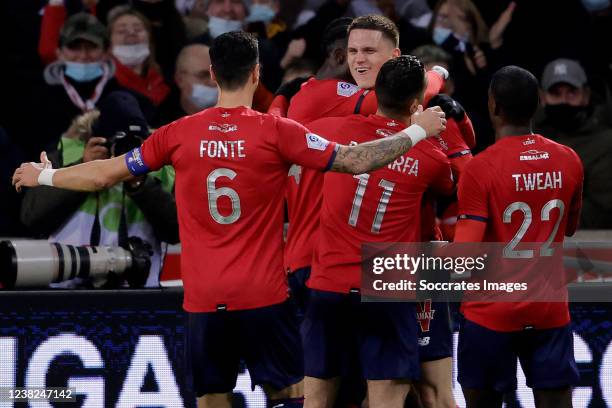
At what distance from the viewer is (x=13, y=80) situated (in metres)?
11.4

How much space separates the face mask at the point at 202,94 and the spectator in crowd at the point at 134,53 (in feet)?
0.77

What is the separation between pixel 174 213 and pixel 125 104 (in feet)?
2.47

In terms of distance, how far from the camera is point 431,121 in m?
6.39

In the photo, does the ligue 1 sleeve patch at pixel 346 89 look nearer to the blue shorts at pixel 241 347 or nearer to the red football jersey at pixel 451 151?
the red football jersey at pixel 451 151

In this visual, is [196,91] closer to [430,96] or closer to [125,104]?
[125,104]

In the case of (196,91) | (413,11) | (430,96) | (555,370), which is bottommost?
(555,370)

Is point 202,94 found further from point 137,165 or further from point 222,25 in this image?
point 137,165

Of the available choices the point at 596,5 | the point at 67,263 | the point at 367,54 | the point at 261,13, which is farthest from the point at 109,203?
the point at 596,5

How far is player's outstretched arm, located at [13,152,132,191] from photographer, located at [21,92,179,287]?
1641mm

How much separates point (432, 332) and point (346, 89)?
1.38 m

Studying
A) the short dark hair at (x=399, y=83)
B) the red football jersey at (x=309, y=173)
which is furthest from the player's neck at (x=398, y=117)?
the red football jersey at (x=309, y=173)

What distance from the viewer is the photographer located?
27.2ft

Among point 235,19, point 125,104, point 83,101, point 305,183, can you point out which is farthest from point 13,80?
point 305,183

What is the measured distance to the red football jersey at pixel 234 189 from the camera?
6434mm
